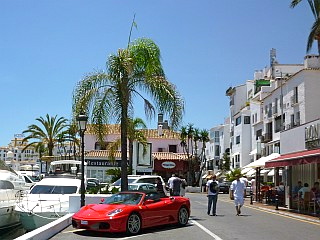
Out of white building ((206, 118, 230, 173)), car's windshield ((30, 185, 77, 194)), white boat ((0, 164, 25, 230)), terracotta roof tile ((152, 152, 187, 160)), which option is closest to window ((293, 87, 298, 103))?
terracotta roof tile ((152, 152, 187, 160))

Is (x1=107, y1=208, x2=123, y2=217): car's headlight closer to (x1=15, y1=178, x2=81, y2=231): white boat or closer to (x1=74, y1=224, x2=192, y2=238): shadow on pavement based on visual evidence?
(x1=74, y1=224, x2=192, y2=238): shadow on pavement

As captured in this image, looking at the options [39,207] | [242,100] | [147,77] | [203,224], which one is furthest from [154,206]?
[242,100]

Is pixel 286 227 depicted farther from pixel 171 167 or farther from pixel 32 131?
pixel 171 167

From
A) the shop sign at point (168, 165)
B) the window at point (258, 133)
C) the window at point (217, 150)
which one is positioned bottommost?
the shop sign at point (168, 165)

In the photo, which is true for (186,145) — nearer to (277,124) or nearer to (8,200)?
(277,124)

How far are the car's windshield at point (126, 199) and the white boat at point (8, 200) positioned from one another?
278 inches

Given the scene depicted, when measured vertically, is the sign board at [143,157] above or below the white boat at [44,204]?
above

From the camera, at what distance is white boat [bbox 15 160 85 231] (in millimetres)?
19281

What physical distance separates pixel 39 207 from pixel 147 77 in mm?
7313

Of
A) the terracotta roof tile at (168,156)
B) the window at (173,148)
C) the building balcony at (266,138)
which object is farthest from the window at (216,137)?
the building balcony at (266,138)

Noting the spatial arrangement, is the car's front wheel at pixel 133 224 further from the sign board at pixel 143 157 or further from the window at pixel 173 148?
the window at pixel 173 148

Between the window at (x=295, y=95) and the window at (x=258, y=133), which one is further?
the window at (x=258, y=133)

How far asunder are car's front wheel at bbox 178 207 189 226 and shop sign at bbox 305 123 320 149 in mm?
9315

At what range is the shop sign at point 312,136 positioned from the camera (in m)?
23.5
